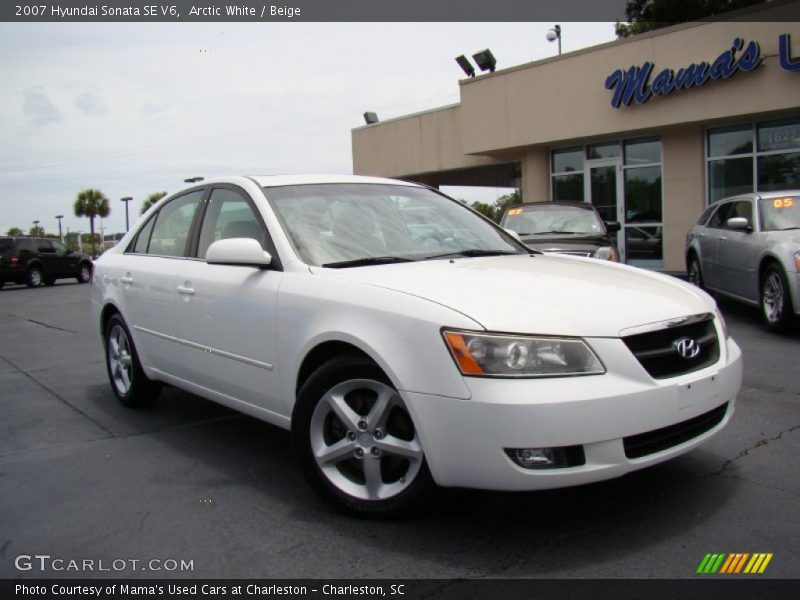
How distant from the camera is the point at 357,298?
10.6 ft

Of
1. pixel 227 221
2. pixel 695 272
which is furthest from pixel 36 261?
pixel 227 221

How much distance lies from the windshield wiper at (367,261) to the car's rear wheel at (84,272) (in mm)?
26450

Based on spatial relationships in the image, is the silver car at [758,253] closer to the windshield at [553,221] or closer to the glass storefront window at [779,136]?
the windshield at [553,221]

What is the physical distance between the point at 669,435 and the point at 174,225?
345 cm

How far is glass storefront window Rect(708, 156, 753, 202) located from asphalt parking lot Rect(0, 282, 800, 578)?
38.0ft

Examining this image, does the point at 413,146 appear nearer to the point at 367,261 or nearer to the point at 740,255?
the point at 740,255

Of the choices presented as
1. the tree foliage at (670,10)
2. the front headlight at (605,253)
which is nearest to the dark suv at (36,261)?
the front headlight at (605,253)

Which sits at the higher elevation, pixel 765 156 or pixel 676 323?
pixel 765 156

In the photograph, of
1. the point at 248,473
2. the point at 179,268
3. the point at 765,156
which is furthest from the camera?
the point at 765,156
